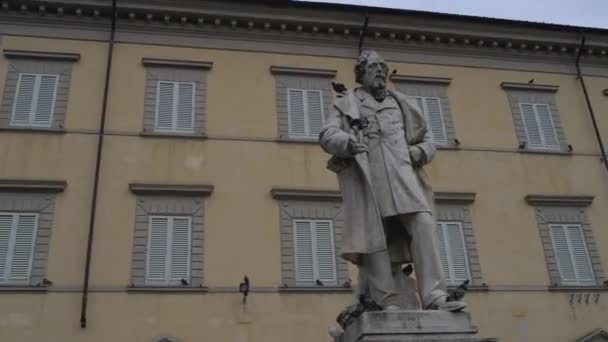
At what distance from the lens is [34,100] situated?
670 inches

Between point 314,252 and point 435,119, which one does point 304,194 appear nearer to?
point 314,252

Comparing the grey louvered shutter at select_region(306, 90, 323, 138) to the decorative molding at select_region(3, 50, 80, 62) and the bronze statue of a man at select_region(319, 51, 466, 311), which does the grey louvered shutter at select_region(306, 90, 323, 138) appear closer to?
the decorative molding at select_region(3, 50, 80, 62)

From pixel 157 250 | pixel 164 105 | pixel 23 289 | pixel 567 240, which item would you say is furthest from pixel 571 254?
pixel 23 289

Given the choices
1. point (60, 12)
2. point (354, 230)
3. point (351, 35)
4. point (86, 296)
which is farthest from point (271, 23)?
point (354, 230)

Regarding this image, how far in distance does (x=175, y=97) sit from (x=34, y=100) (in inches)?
133

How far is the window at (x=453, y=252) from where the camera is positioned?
16875 mm

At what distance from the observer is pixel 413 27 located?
19641 mm

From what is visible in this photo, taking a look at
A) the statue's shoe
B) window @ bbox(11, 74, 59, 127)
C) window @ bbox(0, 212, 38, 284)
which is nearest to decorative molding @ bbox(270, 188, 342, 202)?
window @ bbox(0, 212, 38, 284)

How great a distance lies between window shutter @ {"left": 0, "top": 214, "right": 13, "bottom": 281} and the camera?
15.1m

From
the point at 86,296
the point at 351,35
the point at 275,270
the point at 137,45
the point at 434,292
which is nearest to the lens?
the point at 434,292

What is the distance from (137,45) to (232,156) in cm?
400

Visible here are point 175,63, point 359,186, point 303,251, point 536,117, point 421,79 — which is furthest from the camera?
point 536,117

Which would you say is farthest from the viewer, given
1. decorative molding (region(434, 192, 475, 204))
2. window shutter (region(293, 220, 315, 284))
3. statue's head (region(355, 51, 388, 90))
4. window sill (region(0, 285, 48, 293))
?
decorative molding (region(434, 192, 475, 204))

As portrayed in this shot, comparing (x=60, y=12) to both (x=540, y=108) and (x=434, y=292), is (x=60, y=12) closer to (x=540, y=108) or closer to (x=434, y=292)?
(x=540, y=108)
